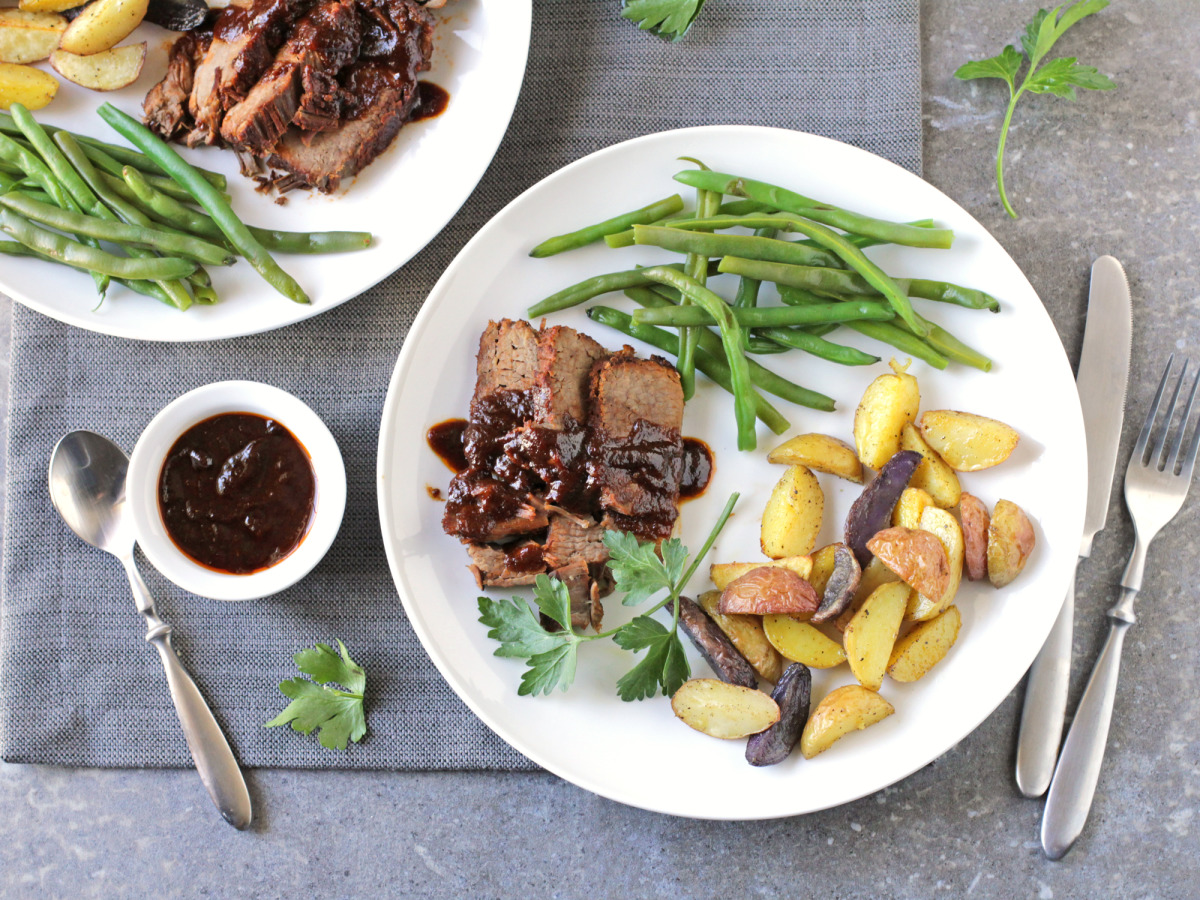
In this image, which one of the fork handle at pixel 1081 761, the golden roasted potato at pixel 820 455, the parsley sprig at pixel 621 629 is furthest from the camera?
the fork handle at pixel 1081 761

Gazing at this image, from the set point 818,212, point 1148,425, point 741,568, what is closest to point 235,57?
point 818,212

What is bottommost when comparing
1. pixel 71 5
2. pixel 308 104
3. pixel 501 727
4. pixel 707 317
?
pixel 501 727

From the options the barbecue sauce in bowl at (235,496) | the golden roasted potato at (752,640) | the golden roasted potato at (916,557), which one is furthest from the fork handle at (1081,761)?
the barbecue sauce in bowl at (235,496)

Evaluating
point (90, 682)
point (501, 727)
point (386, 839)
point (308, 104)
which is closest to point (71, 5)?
point (308, 104)

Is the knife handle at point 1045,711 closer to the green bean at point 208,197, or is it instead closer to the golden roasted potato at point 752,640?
the golden roasted potato at point 752,640

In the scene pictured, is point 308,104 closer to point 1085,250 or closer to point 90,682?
point 90,682

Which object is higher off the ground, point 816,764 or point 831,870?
point 816,764

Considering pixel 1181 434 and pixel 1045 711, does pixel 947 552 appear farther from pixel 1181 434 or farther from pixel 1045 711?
pixel 1181 434

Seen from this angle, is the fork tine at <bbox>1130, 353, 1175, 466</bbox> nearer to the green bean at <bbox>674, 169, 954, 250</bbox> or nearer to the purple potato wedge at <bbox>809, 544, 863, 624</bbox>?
the green bean at <bbox>674, 169, 954, 250</bbox>
